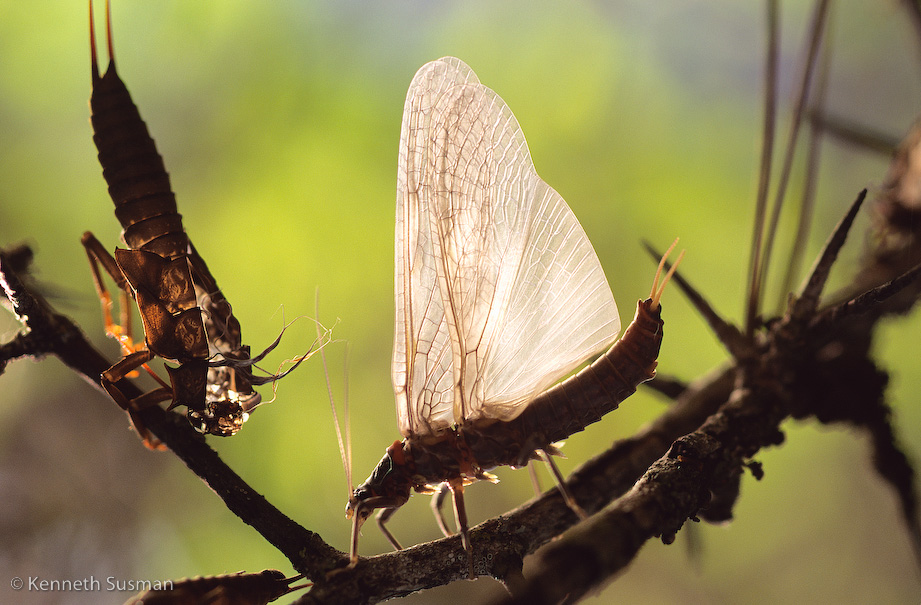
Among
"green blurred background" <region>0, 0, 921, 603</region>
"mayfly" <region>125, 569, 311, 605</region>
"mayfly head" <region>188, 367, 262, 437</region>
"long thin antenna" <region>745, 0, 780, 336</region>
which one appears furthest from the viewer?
"green blurred background" <region>0, 0, 921, 603</region>

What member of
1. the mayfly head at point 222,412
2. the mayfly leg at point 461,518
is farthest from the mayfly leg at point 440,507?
the mayfly head at point 222,412

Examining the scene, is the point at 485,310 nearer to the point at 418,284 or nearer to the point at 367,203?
the point at 418,284

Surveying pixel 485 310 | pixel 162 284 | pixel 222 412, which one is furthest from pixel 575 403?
pixel 162 284

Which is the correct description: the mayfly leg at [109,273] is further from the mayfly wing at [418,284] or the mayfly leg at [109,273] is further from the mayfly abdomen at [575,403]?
the mayfly abdomen at [575,403]

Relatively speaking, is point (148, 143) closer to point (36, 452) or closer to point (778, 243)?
point (36, 452)

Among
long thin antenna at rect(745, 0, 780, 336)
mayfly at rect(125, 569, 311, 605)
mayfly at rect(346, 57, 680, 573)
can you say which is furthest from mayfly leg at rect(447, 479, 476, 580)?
long thin antenna at rect(745, 0, 780, 336)

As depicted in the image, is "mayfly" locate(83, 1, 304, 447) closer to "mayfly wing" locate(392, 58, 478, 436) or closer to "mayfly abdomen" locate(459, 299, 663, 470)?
"mayfly wing" locate(392, 58, 478, 436)

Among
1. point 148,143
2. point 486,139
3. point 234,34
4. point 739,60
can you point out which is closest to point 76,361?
point 148,143
